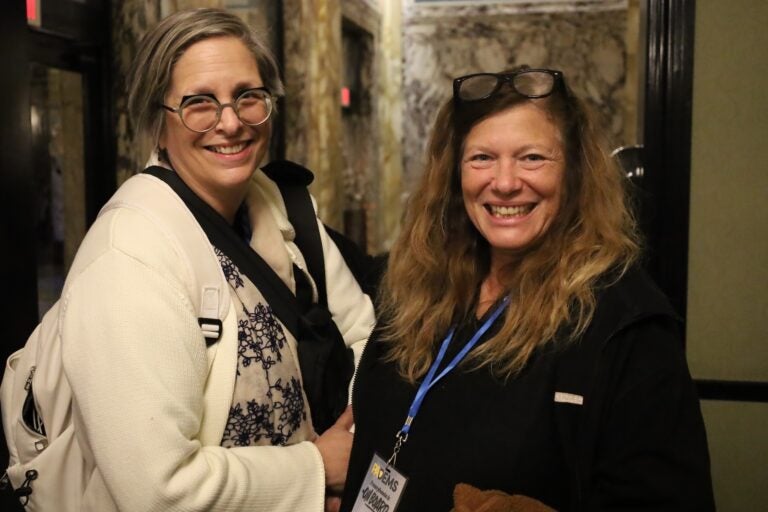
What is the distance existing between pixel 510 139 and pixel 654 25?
1177 millimetres

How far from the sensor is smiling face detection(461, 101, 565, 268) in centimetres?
184

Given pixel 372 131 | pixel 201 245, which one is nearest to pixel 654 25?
pixel 201 245

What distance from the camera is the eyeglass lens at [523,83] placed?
6.08ft

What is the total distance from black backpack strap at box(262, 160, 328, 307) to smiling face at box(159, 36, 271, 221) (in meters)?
0.35

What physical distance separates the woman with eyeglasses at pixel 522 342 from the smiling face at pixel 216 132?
498 mm

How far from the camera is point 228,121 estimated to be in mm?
1989

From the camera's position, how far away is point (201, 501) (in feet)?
5.60

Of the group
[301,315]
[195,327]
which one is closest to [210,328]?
[195,327]

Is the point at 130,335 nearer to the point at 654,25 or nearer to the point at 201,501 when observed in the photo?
the point at 201,501

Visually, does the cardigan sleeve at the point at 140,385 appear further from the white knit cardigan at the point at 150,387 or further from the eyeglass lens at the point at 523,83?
the eyeglass lens at the point at 523,83

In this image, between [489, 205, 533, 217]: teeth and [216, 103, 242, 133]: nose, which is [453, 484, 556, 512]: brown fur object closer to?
[489, 205, 533, 217]: teeth

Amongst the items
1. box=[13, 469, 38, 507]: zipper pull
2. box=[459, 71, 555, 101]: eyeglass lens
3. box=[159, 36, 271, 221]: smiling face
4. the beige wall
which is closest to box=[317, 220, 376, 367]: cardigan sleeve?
box=[159, 36, 271, 221]: smiling face

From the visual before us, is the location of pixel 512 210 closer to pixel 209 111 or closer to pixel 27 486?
pixel 209 111

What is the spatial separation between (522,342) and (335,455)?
615 millimetres
